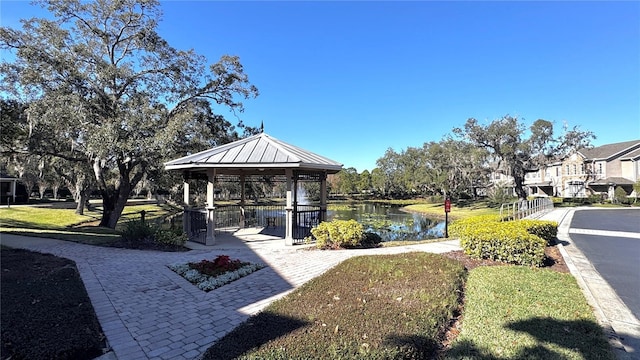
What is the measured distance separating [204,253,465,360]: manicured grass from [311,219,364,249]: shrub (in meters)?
2.88

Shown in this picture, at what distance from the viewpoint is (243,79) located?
1573 cm

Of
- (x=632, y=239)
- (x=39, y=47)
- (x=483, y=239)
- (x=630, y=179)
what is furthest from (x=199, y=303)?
(x=630, y=179)

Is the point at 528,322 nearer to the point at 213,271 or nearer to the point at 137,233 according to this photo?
the point at 213,271

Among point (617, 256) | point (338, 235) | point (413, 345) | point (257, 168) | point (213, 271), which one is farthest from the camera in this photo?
point (257, 168)

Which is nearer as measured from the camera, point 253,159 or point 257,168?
point 253,159

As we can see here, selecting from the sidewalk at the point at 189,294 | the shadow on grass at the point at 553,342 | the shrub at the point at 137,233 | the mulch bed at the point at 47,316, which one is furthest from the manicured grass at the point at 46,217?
the shadow on grass at the point at 553,342

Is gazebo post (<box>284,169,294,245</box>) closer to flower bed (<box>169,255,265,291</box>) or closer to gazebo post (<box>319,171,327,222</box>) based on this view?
gazebo post (<box>319,171,327,222</box>)

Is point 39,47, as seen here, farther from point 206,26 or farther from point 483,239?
point 483,239

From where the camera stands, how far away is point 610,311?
4578mm

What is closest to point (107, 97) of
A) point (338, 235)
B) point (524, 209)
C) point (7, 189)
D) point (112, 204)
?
point (112, 204)

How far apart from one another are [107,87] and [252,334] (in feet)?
44.7

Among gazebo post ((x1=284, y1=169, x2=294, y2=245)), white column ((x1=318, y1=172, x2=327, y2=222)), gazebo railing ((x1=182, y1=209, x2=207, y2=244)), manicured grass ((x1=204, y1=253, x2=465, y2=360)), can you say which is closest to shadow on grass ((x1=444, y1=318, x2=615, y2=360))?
manicured grass ((x1=204, y1=253, x2=465, y2=360))

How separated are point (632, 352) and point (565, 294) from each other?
170 cm

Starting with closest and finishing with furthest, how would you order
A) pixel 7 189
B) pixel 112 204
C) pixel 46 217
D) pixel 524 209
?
pixel 112 204 < pixel 524 209 < pixel 46 217 < pixel 7 189
